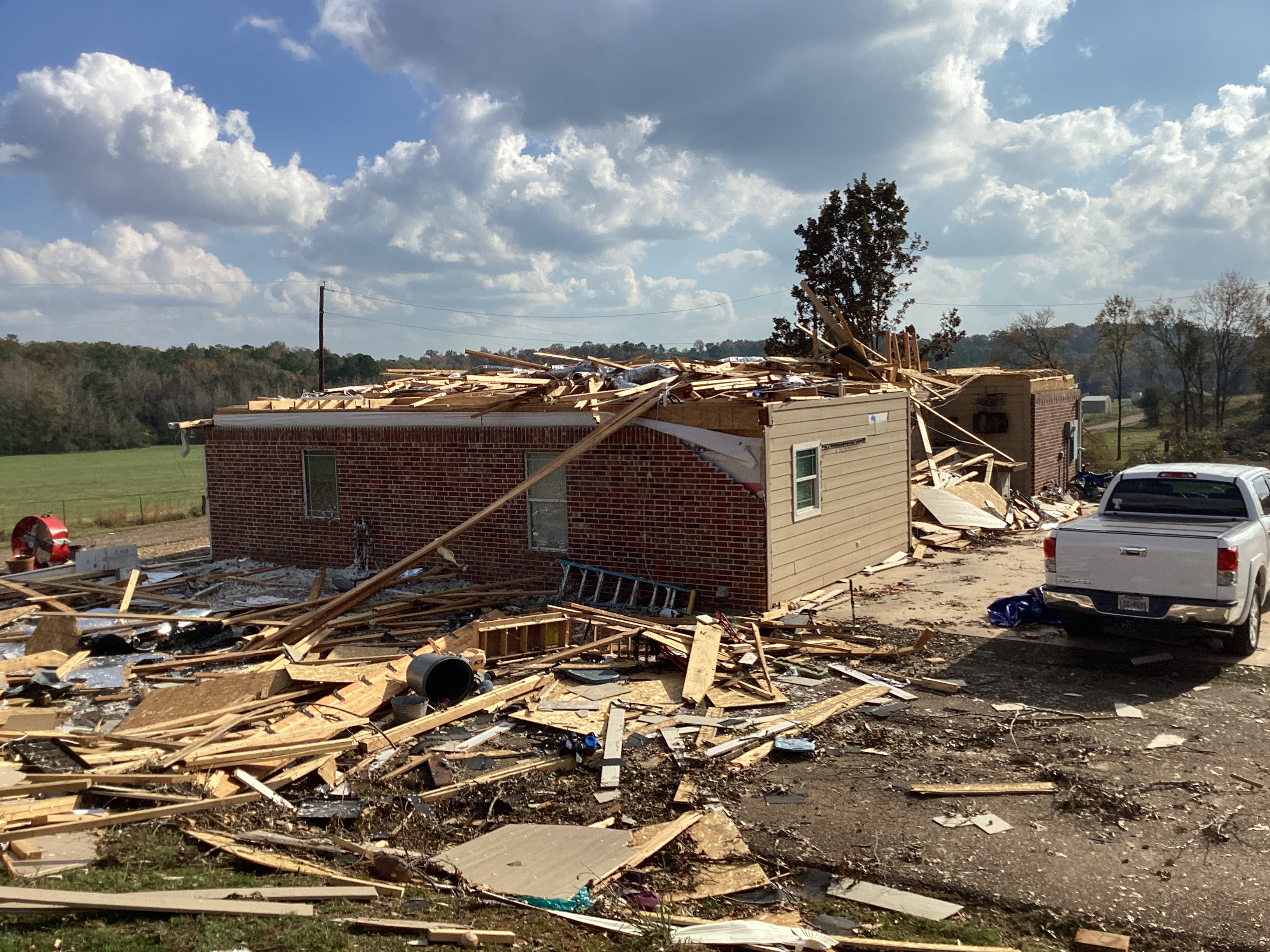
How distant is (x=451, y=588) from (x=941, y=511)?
10.6 meters

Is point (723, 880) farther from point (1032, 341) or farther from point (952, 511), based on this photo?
point (1032, 341)

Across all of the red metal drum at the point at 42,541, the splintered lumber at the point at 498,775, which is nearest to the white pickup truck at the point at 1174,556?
the splintered lumber at the point at 498,775

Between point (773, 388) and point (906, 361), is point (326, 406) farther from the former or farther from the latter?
point (906, 361)

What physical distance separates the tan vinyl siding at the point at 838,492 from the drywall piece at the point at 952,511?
6.53 feet

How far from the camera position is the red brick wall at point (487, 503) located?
42.9 feet

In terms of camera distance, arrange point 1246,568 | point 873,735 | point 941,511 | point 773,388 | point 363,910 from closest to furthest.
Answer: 1. point 363,910
2. point 873,735
3. point 1246,568
4. point 773,388
5. point 941,511

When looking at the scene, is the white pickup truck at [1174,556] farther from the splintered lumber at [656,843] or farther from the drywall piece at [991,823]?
the splintered lumber at [656,843]

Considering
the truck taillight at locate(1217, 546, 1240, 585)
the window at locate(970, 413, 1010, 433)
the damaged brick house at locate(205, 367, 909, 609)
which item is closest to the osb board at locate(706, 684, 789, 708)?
the damaged brick house at locate(205, 367, 909, 609)

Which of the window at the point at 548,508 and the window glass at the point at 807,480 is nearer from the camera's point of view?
the window glass at the point at 807,480

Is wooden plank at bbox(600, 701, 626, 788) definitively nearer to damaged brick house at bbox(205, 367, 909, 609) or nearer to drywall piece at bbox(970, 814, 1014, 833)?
drywall piece at bbox(970, 814, 1014, 833)

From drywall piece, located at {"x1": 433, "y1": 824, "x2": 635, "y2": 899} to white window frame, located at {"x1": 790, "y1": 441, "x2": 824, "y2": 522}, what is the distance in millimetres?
7688

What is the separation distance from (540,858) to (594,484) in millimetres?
8175

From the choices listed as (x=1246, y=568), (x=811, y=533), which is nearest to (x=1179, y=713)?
(x=1246, y=568)

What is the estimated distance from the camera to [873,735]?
8539 millimetres
